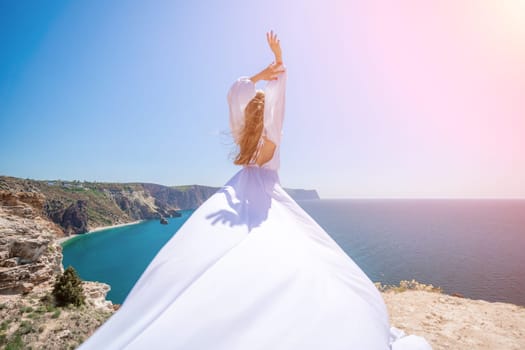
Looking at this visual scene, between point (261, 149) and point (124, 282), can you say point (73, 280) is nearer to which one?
point (261, 149)

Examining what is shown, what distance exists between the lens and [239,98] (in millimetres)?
2150

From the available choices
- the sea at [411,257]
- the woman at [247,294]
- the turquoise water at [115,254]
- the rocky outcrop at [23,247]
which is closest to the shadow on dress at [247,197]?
the woman at [247,294]

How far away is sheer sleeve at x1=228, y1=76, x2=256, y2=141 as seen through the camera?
2.13 m

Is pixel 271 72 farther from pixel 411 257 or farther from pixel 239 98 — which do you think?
pixel 411 257

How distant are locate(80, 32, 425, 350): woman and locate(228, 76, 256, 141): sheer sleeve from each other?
838mm

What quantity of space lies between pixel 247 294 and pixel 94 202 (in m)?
107

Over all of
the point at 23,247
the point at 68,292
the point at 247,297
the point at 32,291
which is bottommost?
the point at 32,291

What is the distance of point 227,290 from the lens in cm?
110

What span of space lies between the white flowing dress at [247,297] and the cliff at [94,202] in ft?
195

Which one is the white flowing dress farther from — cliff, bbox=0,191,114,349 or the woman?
cliff, bbox=0,191,114,349

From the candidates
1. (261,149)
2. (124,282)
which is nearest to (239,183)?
(261,149)

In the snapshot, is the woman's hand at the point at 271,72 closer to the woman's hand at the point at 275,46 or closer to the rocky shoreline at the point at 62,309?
the woman's hand at the point at 275,46

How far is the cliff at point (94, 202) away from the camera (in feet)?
210

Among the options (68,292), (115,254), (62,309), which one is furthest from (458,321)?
(115,254)
